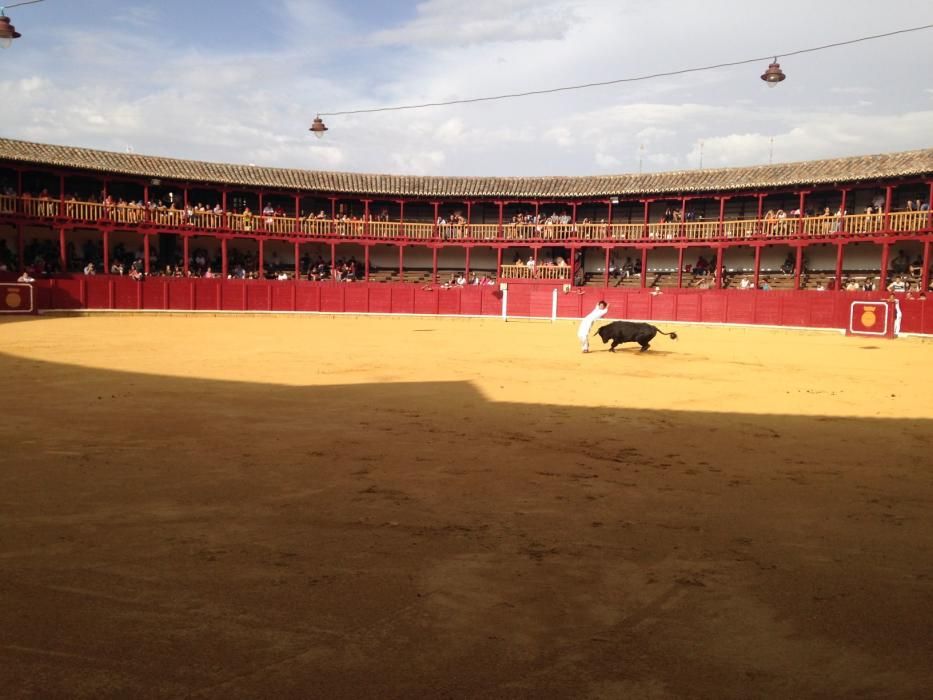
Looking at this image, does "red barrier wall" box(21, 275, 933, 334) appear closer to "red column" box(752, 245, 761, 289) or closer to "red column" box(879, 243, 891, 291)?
"red column" box(752, 245, 761, 289)

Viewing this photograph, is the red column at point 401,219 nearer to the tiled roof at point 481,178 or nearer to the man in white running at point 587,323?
the tiled roof at point 481,178

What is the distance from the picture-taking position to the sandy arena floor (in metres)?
2.35

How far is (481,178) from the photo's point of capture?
37.5 meters

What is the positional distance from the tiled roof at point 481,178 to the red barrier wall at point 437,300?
17.3 ft

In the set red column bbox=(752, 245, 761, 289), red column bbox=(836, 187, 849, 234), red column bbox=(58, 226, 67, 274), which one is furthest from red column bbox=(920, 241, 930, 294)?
red column bbox=(58, 226, 67, 274)

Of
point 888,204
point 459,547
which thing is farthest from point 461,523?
point 888,204

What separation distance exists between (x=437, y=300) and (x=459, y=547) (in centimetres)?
2764

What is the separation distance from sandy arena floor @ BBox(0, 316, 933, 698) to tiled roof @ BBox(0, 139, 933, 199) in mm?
23525

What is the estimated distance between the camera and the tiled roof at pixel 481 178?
27547mm

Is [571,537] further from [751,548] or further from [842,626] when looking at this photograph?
[842,626]

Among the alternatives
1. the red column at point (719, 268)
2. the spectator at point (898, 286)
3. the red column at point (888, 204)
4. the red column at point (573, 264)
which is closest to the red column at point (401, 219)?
the red column at point (573, 264)

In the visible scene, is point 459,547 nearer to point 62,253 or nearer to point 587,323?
point 587,323

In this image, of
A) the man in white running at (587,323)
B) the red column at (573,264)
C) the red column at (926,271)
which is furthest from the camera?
the red column at (573,264)

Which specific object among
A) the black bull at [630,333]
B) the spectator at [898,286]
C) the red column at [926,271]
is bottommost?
the black bull at [630,333]
